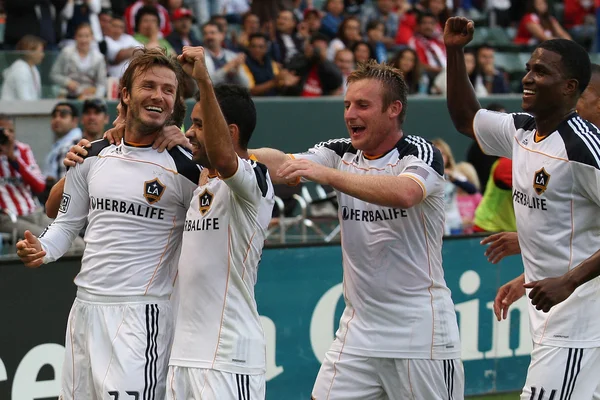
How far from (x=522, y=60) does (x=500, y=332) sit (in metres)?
10.3

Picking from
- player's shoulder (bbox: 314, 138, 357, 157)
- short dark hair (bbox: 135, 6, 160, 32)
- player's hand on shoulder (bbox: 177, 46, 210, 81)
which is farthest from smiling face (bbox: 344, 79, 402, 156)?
short dark hair (bbox: 135, 6, 160, 32)

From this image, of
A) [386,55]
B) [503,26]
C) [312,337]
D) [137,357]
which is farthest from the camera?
[503,26]

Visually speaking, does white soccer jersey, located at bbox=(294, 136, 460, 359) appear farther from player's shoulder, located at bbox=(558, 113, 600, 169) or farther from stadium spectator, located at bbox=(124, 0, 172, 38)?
stadium spectator, located at bbox=(124, 0, 172, 38)

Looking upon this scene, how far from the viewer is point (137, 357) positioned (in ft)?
18.0

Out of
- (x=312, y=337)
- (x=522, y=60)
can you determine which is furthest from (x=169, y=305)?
(x=522, y=60)

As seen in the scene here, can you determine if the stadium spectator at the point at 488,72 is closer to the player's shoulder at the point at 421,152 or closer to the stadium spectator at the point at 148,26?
the stadium spectator at the point at 148,26

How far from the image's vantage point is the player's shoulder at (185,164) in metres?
5.64

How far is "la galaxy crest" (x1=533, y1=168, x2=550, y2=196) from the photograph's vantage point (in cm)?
549

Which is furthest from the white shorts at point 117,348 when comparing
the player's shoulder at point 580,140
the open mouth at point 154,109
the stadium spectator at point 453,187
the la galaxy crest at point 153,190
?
the stadium spectator at point 453,187

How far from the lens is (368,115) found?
224 inches

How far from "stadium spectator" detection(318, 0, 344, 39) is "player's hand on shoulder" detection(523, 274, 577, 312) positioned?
11.8 meters

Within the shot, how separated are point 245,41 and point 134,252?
9.92 meters

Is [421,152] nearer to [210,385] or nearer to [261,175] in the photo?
[261,175]

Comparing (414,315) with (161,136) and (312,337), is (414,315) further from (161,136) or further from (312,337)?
(312,337)
